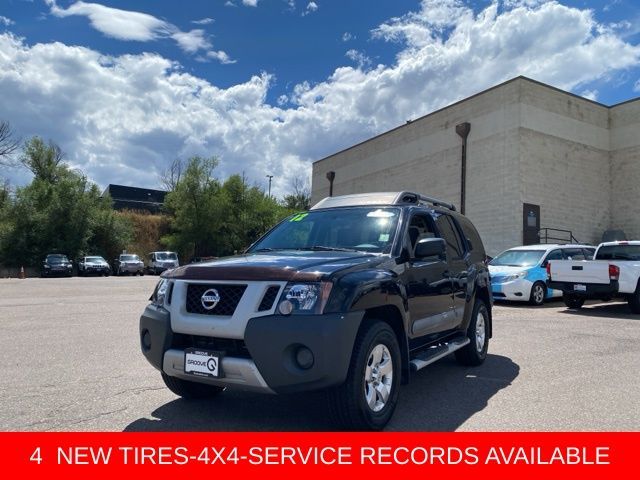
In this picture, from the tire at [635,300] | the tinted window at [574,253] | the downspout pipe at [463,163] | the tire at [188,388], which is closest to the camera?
the tire at [188,388]

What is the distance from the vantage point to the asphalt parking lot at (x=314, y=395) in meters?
4.27

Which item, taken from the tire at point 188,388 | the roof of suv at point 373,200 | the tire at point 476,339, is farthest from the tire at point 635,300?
the tire at point 188,388

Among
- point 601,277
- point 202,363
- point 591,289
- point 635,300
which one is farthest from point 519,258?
point 202,363

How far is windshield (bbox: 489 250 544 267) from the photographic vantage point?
14594 mm

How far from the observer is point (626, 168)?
2773 centimetres

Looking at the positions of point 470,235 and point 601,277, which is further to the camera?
point 601,277

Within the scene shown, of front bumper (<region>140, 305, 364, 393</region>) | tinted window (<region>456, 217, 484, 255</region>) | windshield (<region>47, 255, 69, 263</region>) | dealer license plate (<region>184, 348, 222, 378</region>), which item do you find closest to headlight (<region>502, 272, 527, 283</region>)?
tinted window (<region>456, 217, 484, 255</region>)

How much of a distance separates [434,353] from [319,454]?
1.92m

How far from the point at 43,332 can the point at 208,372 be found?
6.49 m

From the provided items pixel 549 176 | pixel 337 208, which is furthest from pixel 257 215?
pixel 337 208

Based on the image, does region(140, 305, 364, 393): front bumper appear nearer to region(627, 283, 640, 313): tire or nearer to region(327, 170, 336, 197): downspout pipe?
region(627, 283, 640, 313): tire

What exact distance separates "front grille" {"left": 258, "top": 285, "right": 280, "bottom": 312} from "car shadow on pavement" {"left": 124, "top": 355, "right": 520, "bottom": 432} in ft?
2.66

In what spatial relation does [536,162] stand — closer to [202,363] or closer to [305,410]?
[305,410]

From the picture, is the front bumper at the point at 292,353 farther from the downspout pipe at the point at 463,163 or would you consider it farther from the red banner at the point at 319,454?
the downspout pipe at the point at 463,163
